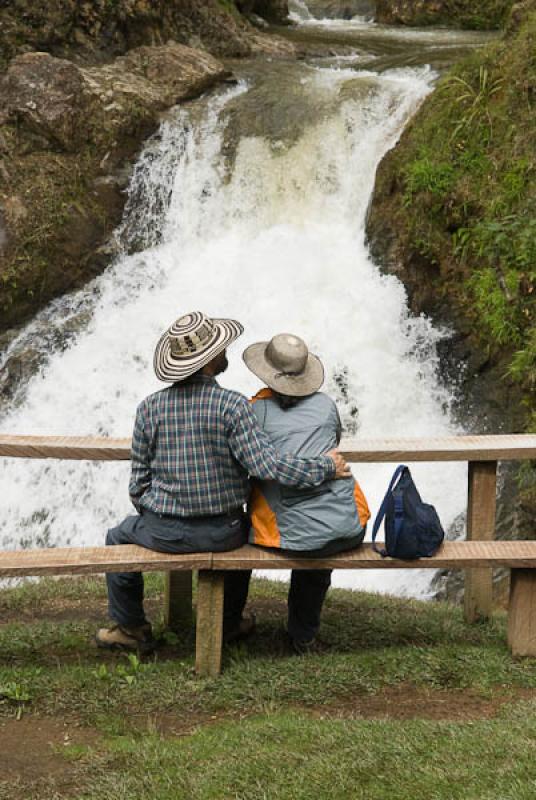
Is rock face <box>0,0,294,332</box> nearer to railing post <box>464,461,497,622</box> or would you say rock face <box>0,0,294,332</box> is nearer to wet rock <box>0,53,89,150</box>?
wet rock <box>0,53,89,150</box>

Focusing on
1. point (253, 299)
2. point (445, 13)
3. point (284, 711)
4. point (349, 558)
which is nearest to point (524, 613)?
point (349, 558)

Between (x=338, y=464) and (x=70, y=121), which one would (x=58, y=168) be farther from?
(x=338, y=464)

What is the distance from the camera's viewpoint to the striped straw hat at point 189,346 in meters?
4.57

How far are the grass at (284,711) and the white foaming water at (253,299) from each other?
3141 mm

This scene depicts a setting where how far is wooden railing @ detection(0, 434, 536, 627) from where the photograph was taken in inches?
204

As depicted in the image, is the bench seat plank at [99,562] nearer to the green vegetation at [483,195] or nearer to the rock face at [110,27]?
the green vegetation at [483,195]

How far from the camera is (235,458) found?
4.68 m

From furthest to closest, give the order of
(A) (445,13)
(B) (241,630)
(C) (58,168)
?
(A) (445,13) < (C) (58,168) < (B) (241,630)

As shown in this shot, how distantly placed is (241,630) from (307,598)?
1.54 ft

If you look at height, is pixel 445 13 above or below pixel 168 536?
above

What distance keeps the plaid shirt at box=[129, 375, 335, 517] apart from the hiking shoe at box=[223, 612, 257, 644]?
0.84 m

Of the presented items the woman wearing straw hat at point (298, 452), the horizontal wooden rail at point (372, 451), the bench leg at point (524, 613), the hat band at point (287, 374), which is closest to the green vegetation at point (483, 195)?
the horizontal wooden rail at point (372, 451)

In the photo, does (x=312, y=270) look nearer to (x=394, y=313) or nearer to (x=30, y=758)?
(x=394, y=313)

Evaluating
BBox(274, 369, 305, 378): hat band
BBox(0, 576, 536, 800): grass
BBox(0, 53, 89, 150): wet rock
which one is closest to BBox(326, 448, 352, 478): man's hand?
BBox(274, 369, 305, 378): hat band
